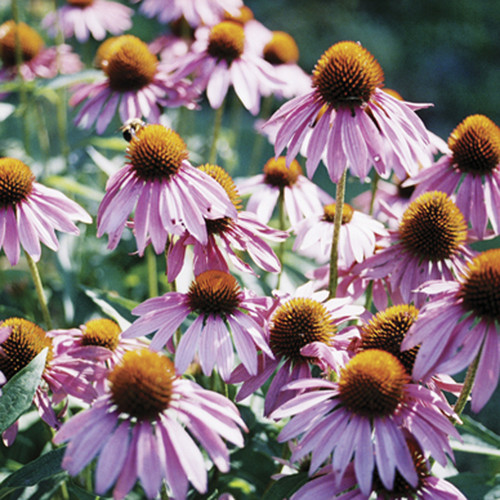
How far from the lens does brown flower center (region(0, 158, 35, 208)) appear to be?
3.79 feet

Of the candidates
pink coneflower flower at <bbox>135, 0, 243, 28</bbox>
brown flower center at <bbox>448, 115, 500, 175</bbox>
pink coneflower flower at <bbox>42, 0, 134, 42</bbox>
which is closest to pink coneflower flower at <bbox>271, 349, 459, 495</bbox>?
brown flower center at <bbox>448, 115, 500, 175</bbox>

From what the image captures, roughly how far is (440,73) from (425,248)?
464 cm

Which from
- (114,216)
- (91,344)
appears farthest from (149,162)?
(91,344)

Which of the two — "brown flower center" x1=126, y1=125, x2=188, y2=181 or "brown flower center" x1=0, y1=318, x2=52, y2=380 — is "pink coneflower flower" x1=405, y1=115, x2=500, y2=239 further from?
"brown flower center" x1=0, y1=318, x2=52, y2=380

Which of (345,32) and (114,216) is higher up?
(114,216)

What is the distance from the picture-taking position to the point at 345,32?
525 centimetres

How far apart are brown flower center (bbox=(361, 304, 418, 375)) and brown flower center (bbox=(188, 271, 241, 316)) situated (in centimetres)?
23

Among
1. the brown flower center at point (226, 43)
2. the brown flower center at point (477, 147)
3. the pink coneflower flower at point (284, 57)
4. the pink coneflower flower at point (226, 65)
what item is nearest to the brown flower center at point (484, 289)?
the brown flower center at point (477, 147)

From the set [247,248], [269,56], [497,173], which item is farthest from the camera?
[269,56]

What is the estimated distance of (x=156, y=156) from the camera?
1.09 metres

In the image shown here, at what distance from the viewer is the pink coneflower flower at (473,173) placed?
4.26ft

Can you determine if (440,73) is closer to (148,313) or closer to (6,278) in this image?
(6,278)

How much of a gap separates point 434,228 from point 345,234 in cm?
17

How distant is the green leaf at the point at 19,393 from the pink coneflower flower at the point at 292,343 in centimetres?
31
